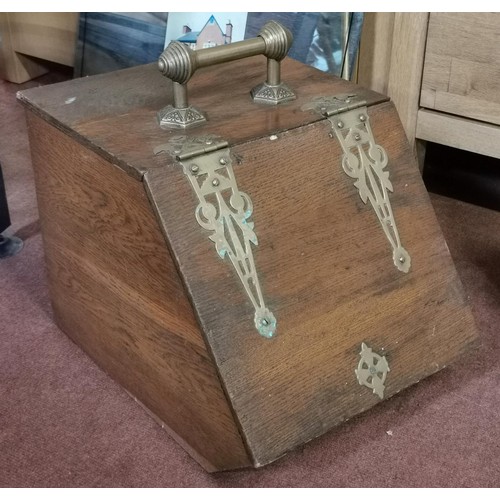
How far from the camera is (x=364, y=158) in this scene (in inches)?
43.3

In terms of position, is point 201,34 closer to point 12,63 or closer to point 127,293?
point 12,63

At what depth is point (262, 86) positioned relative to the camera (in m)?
1.14

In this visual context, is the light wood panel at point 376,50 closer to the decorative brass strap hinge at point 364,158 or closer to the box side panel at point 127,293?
the decorative brass strap hinge at point 364,158

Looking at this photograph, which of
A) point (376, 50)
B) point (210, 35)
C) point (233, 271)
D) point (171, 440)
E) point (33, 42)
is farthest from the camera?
point (33, 42)

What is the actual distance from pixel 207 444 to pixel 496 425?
40 cm

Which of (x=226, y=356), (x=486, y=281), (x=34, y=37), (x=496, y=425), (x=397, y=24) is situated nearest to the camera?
(x=226, y=356)

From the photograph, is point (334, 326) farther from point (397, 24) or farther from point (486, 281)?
point (397, 24)

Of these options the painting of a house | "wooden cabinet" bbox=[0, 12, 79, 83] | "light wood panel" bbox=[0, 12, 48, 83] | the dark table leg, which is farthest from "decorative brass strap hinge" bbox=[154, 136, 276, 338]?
"light wood panel" bbox=[0, 12, 48, 83]

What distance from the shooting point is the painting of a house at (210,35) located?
1.77 m

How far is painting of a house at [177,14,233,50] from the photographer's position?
1.77m

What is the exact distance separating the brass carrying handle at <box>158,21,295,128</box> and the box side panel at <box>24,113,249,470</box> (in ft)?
0.42

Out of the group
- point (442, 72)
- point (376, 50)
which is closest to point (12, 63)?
point (376, 50)

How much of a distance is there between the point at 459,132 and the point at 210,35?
0.61m

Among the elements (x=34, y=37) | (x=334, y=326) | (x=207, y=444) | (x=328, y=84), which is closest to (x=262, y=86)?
(x=328, y=84)
